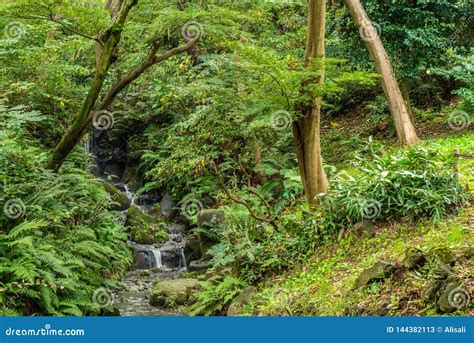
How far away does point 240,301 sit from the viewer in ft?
24.6

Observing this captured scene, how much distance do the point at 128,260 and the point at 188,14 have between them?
5496 millimetres

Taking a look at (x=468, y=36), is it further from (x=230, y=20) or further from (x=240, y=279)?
(x=240, y=279)

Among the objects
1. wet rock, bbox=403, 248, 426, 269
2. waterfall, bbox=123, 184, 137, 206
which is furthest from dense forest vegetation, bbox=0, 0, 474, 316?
waterfall, bbox=123, 184, 137, 206

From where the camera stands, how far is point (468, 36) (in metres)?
13.0

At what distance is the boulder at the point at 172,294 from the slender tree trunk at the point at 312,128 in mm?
3025

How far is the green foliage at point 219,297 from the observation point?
7952 mm

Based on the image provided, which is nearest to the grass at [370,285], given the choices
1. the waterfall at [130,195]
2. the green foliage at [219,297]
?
the green foliage at [219,297]

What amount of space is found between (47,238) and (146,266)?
479 centimetres

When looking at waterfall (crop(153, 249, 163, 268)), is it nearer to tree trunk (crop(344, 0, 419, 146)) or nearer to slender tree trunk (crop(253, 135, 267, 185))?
slender tree trunk (crop(253, 135, 267, 185))

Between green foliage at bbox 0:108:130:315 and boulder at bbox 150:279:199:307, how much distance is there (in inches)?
39.5

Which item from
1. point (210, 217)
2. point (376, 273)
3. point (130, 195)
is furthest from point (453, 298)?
point (130, 195)

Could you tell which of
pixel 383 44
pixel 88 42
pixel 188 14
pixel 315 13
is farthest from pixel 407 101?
pixel 88 42

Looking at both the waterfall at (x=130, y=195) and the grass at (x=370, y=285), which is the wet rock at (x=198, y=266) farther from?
the waterfall at (x=130, y=195)

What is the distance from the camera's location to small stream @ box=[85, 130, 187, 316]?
9480mm
